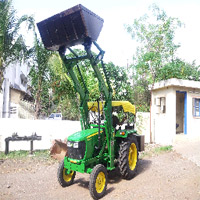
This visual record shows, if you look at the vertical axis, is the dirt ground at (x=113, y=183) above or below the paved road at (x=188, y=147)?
below

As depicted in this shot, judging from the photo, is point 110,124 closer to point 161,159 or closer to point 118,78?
point 161,159

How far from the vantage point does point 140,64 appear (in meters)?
11.2

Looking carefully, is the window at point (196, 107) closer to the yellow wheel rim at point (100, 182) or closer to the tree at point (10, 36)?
the yellow wheel rim at point (100, 182)

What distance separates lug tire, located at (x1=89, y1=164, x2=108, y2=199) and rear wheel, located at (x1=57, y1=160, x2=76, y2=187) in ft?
2.90

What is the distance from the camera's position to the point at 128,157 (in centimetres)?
555

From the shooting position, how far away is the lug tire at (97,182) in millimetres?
4273

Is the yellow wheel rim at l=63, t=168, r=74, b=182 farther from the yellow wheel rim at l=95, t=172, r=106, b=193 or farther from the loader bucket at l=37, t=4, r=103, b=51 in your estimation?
the loader bucket at l=37, t=4, r=103, b=51

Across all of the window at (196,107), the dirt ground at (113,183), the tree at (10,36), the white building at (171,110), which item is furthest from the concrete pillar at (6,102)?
the window at (196,107)

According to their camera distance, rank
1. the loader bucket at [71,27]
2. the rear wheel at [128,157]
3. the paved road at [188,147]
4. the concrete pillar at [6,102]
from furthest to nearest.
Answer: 1. the concrete pillar at [6,102]
2. the paved road at [188,147]
3. the rear wheel at [128,157]
4. the loader bucket at [71,27]

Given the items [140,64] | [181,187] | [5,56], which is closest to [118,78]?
[140,64]

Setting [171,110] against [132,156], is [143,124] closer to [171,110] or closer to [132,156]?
[171,110]

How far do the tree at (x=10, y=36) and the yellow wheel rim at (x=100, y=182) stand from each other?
771cm

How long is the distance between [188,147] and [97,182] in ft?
18.7

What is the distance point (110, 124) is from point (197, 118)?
23.5 ft
